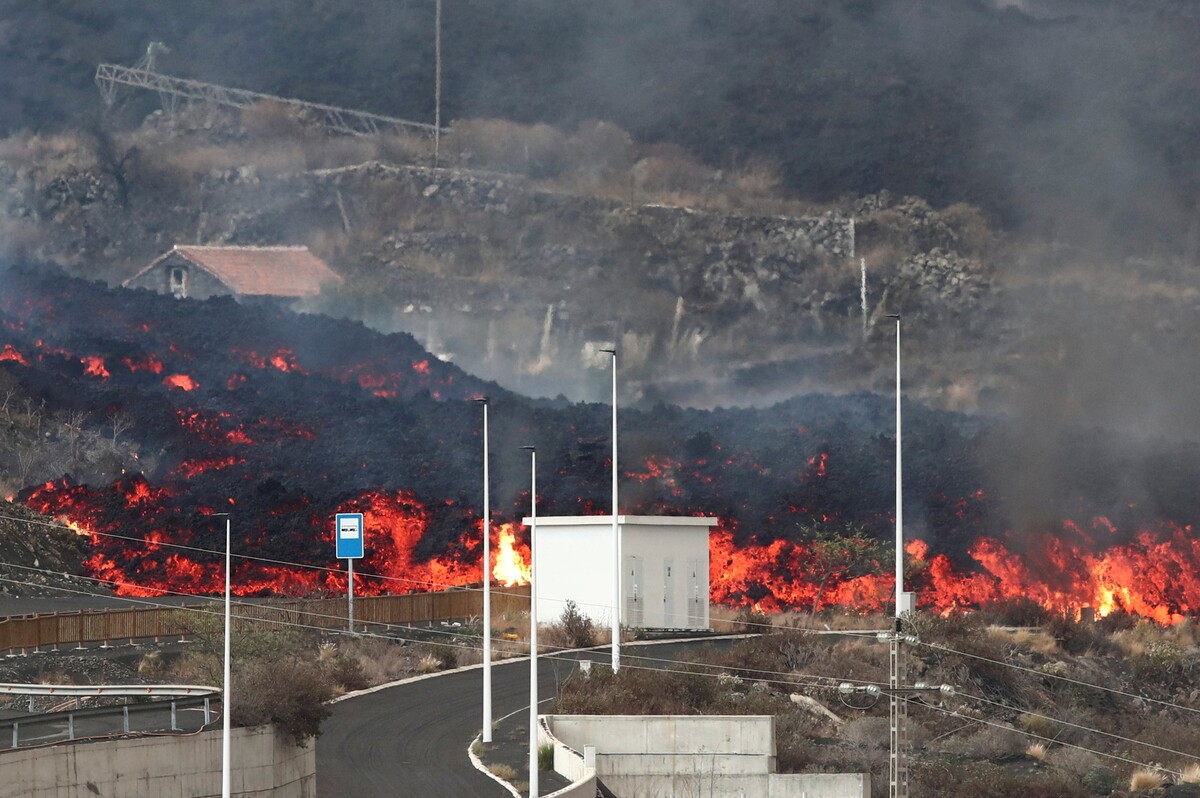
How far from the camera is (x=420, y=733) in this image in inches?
2034

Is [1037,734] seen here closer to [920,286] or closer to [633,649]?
[633,649]

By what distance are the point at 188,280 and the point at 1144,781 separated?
91.6m

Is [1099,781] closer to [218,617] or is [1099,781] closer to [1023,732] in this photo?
[1023,732]

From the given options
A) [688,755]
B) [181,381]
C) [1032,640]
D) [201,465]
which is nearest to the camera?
[688,755]

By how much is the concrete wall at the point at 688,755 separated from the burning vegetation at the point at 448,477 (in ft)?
147

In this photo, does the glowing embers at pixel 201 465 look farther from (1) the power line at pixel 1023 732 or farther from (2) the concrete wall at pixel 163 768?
(2) the concrete wall at pixel 163 768

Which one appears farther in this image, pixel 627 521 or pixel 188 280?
pixel 188 280

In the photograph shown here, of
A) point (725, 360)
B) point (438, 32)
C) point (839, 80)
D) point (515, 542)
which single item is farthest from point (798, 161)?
point (515, 542)

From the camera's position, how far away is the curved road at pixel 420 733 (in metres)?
44.6

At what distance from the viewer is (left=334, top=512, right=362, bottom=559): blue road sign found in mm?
71688

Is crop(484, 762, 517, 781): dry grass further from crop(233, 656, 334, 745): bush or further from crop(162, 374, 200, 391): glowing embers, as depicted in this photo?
crop(162, 374, 200, 391): glowing embers

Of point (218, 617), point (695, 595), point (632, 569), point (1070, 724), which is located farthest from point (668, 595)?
point (218, 617)

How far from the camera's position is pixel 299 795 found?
43312 mm

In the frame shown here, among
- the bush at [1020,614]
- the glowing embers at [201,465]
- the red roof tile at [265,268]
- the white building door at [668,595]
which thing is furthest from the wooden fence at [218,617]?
the red roof tile at [265,268]
